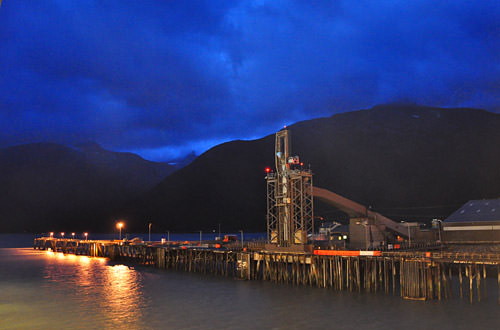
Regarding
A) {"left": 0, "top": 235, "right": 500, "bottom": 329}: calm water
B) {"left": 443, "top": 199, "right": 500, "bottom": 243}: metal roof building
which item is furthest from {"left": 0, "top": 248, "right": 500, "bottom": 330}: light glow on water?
{"left": 443, "top": 199, "right": 500, "bottom": 243}: metal roof building

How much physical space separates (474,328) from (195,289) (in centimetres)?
3480

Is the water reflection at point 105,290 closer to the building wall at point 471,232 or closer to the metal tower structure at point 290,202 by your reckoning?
the metal tower structure at point 290,202

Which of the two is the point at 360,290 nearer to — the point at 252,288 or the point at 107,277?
the point at 252,288

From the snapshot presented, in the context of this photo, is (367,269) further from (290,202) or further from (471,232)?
(471,232)

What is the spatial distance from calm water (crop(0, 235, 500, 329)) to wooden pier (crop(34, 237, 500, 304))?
217 centimetres

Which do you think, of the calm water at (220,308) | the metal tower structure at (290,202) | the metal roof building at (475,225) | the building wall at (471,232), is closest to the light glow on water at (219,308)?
the calm water at (220,308)

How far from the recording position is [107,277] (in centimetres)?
7375

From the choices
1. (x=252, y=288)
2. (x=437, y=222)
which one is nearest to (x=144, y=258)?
(x=252, y=288)

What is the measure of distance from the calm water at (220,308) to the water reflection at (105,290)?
11 cm

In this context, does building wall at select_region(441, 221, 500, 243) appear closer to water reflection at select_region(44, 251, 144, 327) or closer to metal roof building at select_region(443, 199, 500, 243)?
metal roof building at select_region(443, 199, 500, 243)

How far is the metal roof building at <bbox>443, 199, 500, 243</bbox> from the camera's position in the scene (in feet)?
261

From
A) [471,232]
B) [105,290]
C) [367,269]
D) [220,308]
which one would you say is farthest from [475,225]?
[105,290]

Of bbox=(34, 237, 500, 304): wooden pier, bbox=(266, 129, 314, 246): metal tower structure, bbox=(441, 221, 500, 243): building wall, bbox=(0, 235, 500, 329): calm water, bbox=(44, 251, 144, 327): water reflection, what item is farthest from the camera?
bbox=(441, 221, 500, 243): building wall

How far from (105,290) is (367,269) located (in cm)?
3615
